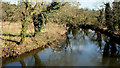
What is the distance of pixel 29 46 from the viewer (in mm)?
15289

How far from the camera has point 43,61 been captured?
→ 1243 centimetres

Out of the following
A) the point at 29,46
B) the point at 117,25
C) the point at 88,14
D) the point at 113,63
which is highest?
the point at 88,14

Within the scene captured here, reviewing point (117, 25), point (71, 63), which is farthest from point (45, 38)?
point (117, 25)

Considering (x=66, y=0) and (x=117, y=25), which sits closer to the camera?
(x=66, y=0)

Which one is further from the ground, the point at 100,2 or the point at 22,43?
the point at 100,2

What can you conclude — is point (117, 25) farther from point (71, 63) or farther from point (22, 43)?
point (22, 43)

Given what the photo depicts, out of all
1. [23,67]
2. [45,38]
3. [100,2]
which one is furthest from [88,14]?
[23,67]

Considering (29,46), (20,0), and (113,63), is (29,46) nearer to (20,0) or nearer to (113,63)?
(20,0)

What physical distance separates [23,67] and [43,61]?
2292 mm


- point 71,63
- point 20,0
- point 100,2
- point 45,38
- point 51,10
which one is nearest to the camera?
point 71,63

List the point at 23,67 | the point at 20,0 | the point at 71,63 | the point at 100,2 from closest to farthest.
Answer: the point at 23,67
the point at 71,63
the point at 20,0
the point at 100,2

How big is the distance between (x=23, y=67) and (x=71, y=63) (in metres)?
5.11

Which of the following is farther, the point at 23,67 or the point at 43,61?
the point at 43,61

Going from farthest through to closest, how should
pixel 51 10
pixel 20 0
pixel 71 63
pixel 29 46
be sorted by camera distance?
pixel 51 10, pixel 29 46, pixel 20 0, pixel 71 63
